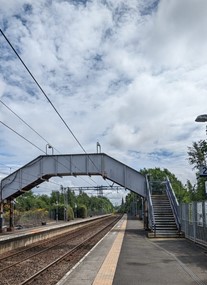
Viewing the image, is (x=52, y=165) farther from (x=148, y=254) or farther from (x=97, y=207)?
(x=97, y=207)

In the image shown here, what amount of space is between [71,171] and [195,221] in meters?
16.7

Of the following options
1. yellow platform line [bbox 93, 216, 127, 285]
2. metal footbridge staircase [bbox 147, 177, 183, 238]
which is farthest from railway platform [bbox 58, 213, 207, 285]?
metal footbridge staircase [bbox 147, 177, 183, 238]

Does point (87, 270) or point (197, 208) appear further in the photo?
point (197, 208)

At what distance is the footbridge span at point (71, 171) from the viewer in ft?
115

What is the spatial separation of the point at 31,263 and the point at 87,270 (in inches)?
176

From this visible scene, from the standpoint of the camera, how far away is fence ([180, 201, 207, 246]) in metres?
18.6

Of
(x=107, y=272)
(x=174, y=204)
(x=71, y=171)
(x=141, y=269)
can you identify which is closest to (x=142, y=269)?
(x=141, y=269)

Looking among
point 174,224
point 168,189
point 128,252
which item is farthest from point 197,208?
point 168,189

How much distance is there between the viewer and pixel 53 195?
13175 cm

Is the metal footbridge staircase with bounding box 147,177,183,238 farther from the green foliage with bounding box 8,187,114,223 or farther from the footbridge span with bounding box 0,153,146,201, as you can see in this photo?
the green foliage with bounding box 8,187,114,223

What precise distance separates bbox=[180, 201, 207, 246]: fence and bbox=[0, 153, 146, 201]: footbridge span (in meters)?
9.72

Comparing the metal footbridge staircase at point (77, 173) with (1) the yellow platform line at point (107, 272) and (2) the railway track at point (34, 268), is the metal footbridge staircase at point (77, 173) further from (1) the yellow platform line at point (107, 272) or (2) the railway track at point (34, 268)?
(1) the yellow platform line at point (107, 272)

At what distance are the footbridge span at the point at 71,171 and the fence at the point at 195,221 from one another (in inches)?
383

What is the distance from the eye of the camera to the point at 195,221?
68.4ft
